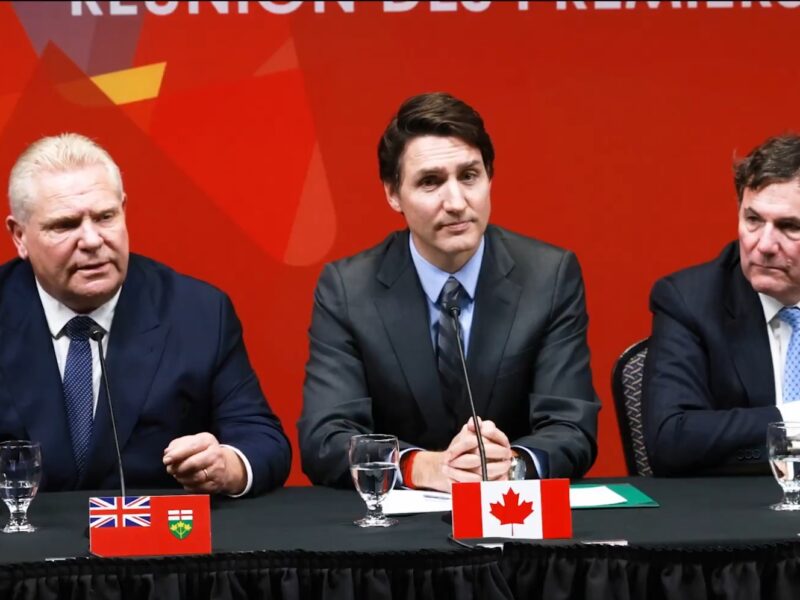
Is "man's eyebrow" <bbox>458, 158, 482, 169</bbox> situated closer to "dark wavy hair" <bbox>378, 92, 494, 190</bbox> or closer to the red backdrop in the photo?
"dark wavy hair" <bbox>378, 92, 494, 190</bbox>

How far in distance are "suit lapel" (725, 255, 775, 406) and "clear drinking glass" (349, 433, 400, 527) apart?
1.10 metres

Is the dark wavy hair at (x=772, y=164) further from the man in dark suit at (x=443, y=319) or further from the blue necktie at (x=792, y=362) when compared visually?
Result: the man in dark suit at (x=443, y=319)

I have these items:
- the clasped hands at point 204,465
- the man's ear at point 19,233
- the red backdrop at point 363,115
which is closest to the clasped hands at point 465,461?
the clasped hands at point 204,465

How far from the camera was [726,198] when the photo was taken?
164 inches

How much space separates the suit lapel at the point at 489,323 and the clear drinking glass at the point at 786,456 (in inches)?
34.8

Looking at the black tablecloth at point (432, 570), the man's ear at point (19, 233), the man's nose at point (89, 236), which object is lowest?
the black tablecloth at point (432, 570)

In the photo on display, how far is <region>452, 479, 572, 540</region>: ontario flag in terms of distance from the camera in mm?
2264

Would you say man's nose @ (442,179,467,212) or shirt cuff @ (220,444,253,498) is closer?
shirt cuff @ (220,444,253,498)

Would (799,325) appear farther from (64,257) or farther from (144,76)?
(144,76)

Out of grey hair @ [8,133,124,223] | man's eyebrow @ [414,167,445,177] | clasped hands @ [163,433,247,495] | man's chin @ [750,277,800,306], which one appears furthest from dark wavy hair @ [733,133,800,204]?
grey hair @ [8,133,124,223]

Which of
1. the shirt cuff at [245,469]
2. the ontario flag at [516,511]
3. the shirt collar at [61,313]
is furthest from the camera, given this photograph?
the shirt collar at [61,313]

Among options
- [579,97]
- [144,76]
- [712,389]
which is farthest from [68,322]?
[579,97]

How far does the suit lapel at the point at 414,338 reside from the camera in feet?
10.5

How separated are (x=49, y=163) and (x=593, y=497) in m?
1.45
